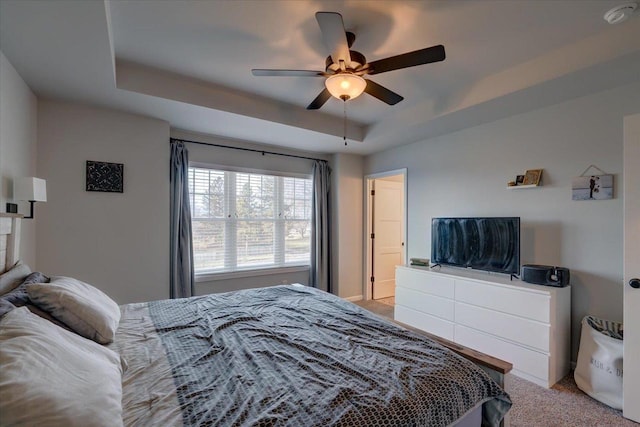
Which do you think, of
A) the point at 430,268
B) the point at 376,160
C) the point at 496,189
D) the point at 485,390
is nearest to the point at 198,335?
the point at 485,390

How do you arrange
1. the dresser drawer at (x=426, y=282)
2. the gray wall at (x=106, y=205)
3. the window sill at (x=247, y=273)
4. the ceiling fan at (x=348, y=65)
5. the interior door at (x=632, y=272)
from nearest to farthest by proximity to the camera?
the ceiling fan at (x=348, y=65) → the interior door at (x=632, y=272) → the gray wall at (x=106, y=205) → the dresser drawer at (x=426, y=282) → the window sill at (x=247, y=273)

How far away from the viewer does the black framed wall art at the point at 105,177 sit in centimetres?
295

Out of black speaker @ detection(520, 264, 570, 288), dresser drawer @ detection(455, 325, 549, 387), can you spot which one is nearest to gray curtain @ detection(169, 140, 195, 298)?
dresser drawer @ detection(455, 325, 549, 387)

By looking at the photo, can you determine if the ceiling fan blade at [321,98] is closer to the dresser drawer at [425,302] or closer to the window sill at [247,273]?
the dresser drawer at [425,302]

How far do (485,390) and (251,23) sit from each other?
2.55 meters

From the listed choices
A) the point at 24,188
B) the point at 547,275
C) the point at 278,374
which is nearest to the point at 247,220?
the point at 24,188

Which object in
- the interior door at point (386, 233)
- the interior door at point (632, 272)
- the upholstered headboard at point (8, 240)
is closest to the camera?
the upholstered headboard at point (8, 240)

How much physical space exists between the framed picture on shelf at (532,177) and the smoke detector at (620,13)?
134cm

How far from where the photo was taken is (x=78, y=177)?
9.52 feet

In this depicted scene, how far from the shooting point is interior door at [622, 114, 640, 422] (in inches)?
79.0

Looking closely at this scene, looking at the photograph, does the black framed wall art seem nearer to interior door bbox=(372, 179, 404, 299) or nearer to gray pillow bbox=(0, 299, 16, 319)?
gray pillow bbox=(0, 299, 16, 319)

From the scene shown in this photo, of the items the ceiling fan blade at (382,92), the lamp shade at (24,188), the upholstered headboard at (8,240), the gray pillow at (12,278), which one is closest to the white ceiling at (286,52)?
the ceiling fan blade at (382,92)

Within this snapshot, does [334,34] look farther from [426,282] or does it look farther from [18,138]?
[426,282]

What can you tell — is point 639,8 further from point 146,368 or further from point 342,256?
point 342,256
